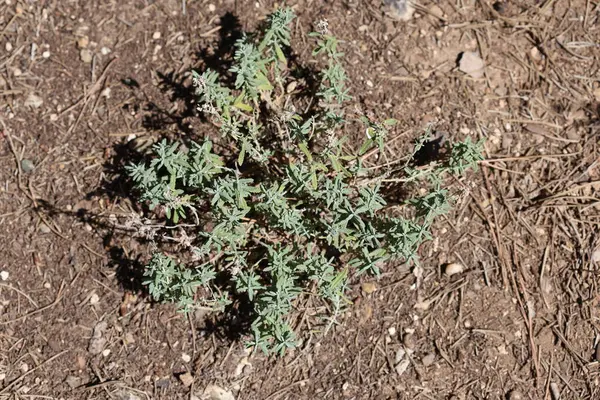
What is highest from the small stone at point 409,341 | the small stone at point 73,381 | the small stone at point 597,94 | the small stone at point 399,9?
the small stone at point 399,9

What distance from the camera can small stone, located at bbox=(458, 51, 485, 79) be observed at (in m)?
4.11

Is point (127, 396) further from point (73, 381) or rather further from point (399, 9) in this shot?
point (399, 9)

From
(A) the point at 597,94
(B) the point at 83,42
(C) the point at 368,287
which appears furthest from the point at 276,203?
(A) the point at 597,94

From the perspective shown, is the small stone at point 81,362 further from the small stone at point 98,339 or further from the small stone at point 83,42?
the small stone at point 83,42

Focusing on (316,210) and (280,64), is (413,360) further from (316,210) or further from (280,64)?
(280,64)

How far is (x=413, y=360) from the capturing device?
3.82 metres

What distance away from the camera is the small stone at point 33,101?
4094 mm

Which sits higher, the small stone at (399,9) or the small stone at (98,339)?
the small stone at (399,9)

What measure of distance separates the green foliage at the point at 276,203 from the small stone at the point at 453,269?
36cm

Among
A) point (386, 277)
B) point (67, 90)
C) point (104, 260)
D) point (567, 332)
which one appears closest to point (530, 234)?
point (567, 332)

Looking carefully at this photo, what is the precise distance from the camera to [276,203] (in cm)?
327

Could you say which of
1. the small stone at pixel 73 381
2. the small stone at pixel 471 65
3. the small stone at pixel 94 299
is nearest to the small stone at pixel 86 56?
the small stone at pixel 94 299

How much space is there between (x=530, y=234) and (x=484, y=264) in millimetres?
359

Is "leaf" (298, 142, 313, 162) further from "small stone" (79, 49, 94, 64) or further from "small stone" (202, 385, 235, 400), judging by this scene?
"small stone" (79, 49, 94, 64)
